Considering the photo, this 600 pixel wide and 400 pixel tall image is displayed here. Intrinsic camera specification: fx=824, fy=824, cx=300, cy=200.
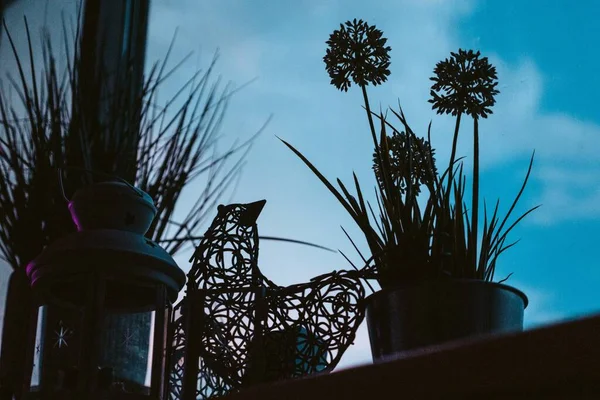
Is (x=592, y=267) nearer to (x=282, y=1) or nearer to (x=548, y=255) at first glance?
(x=548, y=255)

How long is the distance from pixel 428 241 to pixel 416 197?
10 centimetres

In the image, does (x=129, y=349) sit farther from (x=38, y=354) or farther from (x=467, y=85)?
(x=467, y=85)

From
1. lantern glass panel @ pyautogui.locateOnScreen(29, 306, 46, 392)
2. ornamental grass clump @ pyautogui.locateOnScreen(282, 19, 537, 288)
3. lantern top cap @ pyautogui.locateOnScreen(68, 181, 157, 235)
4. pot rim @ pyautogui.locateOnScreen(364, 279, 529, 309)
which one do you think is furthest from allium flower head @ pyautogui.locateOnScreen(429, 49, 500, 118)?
lantern glass panel @ pyautogui.locateOnScreen(29, 306, 46, 392)

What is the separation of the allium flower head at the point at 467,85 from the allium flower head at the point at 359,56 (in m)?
0.08

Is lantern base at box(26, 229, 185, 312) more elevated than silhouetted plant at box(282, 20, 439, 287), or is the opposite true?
silhouetted plant at box(282, 20, 439, 287)

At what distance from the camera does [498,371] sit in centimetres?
59

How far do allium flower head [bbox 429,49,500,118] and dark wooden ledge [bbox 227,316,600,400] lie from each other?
456 millimetres

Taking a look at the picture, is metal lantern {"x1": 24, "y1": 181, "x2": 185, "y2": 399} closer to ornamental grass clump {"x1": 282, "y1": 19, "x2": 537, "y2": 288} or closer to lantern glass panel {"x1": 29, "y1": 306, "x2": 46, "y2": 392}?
lantern glass panel {"x1": 29, "y1": 306, "x2": 46, "y2": 392}

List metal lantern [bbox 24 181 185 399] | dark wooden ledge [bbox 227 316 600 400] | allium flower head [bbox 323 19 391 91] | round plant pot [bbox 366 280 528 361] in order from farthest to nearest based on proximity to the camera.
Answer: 1. allium flower head [bbox 323 19 391 91]
2. metal lantern [bbox 24 181 185 399]
3. round plant pot [bbox 366 280 528 361]
4. dark wooden ledge [bbox 227 316 600 400]

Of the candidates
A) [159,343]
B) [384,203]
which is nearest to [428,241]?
[384,203]

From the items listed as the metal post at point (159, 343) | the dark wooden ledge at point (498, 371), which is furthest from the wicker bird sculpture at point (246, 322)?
the dark wooden ledge at point (498, 371)

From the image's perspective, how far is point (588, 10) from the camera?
1080mm

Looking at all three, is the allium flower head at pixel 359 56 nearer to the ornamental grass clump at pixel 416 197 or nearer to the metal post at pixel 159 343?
the ornamental grass clump at pixel 416 197

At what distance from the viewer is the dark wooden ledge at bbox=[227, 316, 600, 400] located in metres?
0.55
